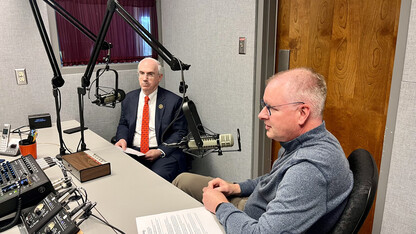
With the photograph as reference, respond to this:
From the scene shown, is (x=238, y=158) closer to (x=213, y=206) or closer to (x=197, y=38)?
(x=197, y=38)

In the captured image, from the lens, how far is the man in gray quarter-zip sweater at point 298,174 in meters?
0.98

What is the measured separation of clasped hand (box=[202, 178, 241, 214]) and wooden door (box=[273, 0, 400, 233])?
2.73 ft

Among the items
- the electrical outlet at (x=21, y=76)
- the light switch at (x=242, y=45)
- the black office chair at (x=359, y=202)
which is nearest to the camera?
the black office chair at (x=359, y=202)

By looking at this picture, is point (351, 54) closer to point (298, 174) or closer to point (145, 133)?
point (298, 174)

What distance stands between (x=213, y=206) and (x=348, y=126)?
1081 millimetres

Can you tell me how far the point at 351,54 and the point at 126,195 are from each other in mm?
1405

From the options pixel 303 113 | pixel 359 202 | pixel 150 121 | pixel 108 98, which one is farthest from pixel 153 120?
pixel 359 202

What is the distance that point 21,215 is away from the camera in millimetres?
1152

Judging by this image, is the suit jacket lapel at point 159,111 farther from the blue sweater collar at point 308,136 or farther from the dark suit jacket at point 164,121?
the blue sweater collar at point 308,136

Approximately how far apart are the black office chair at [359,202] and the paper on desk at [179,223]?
41 centimetres

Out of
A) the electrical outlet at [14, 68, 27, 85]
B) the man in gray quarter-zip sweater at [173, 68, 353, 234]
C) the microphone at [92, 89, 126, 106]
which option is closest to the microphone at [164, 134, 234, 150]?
the man in gray quarter-zip sweater at [173, 68, 353, 234]

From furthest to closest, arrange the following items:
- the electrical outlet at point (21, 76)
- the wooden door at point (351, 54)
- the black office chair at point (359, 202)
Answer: the electrical outlet at point (21, 76) < the wooden door at point (351, 54) < the black office chair at point (359, 202)

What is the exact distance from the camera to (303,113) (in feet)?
3.69

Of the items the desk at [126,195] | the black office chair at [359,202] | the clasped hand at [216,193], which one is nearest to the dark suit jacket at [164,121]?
the desk at [126,195]
